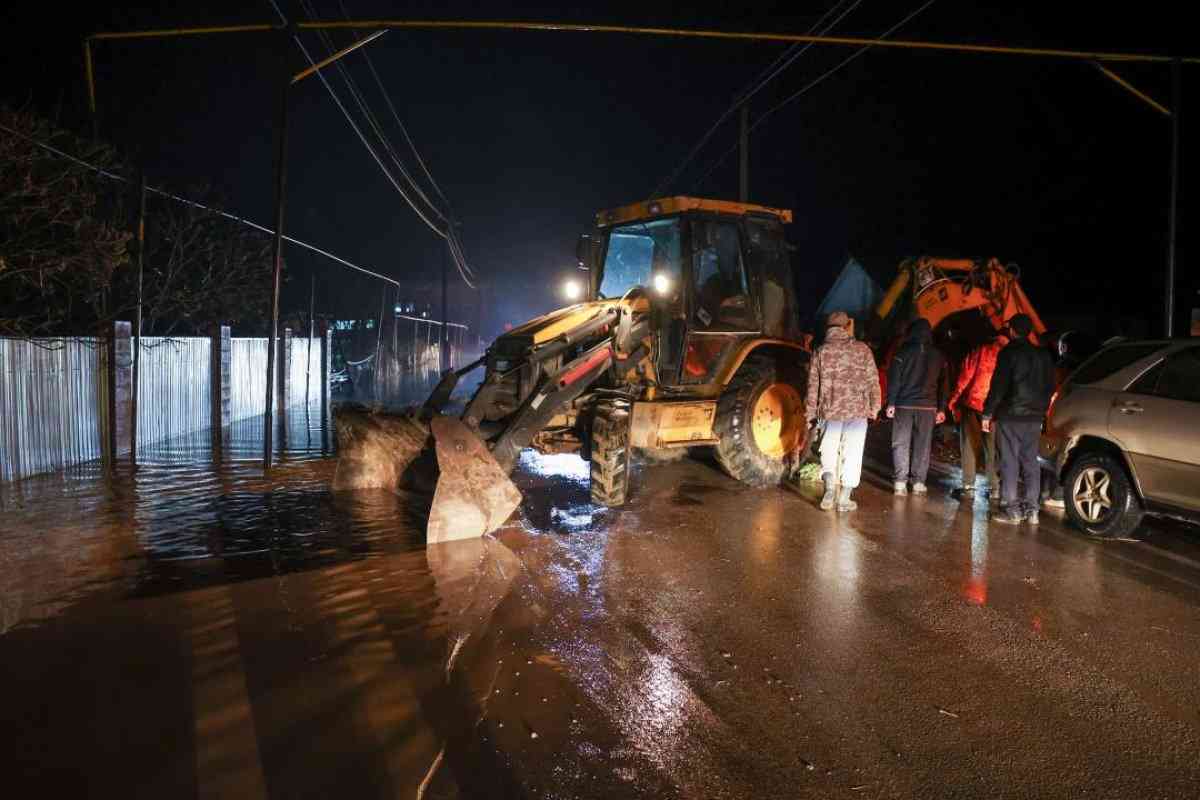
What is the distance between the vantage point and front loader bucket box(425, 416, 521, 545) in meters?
6.64

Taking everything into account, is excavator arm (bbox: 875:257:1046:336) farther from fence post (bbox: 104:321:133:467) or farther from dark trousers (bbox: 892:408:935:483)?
fence post (bbox: 104:321:133:467)

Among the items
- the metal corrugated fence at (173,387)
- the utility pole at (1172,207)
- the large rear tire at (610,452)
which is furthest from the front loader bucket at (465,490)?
the utility pole at (1172,207)

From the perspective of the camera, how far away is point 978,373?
8695 millimetres

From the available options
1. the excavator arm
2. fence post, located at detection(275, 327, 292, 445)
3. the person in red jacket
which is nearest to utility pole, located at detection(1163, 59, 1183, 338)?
the excavator arm

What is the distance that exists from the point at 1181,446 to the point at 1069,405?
1163 mm

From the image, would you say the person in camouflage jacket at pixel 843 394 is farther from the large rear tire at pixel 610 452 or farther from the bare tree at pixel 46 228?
the bare tree at pixel 46 228

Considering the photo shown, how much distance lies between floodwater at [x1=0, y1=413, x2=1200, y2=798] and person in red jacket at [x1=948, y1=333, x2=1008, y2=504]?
1477mm

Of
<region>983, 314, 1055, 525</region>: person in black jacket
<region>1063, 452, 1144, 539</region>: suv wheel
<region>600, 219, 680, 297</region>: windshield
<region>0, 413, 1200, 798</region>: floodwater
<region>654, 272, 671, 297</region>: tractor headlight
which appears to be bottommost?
<region>0, 413, 1200, 798</region>: floodwater

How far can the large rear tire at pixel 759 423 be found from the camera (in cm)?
897

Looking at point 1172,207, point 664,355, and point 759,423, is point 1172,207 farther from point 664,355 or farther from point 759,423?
point 664,355

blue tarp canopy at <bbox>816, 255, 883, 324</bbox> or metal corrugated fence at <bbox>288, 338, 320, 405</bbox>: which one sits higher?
blue tarp canopy at <bbox>816, 255, 883, 324</bbox>

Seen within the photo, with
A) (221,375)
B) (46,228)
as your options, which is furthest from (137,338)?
(221,375)

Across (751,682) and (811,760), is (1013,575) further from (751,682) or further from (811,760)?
(811,760)

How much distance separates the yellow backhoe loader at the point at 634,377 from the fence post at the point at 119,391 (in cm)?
433
